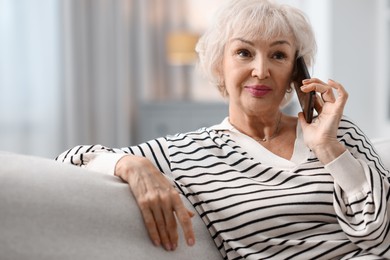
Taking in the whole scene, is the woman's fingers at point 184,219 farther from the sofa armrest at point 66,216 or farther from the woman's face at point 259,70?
the woman's face at point 259,70

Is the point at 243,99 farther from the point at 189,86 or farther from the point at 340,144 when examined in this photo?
the point at 189,86

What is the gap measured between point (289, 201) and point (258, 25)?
19.2 inches

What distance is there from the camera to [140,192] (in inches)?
57.5

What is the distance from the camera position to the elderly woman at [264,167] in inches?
60.3

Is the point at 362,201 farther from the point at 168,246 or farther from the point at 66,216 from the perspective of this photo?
the point at 66,216

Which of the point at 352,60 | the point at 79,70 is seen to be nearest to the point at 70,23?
the point at 79,70

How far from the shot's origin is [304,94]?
1776mm

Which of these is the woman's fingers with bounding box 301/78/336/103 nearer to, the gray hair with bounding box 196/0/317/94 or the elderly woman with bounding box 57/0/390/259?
the elderly woman with bounding box 57/0/390/259

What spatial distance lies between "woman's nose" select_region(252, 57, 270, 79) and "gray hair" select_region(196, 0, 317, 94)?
2.6 inches

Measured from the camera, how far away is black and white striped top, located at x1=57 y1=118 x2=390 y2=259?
155cm

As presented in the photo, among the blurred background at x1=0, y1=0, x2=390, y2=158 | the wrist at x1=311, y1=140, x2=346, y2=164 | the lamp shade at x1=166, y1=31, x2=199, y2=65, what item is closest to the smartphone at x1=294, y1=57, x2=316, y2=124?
the wrist at x1=311, y1=140, x2=346, y2=164

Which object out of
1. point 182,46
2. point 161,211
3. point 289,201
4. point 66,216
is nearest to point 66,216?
point 66,216

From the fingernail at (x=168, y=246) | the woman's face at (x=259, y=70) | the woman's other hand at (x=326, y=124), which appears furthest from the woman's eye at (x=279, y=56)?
the fingernail at (x=168, y=246)

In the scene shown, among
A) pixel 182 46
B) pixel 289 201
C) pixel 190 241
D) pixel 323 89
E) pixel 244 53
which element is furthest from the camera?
pixel 182 46
